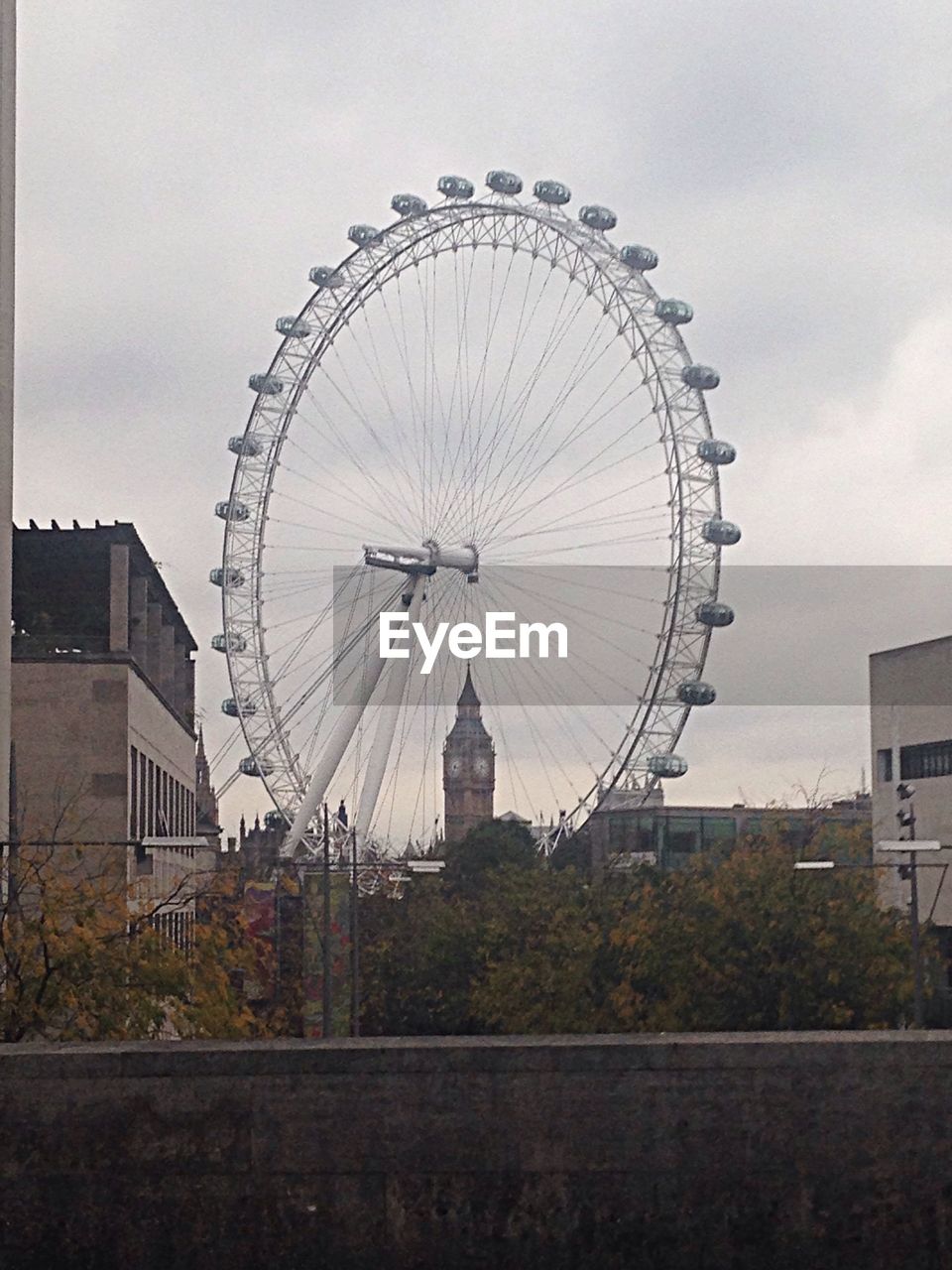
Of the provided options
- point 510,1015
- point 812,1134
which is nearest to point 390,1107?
point 812,1134

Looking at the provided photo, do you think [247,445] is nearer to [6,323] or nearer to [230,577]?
[230,577]

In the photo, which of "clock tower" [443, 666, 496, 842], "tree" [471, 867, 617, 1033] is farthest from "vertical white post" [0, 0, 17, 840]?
"clock tower" [443, 666, 496, 842]

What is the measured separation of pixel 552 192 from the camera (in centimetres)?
4841

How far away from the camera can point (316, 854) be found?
5078 centimetres

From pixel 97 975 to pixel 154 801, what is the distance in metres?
25.9

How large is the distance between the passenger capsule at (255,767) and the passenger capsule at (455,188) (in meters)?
15.7

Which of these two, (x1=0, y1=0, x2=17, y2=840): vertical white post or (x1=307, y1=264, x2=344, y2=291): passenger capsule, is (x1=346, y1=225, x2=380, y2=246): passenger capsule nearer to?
(x1=307, y1=264, x2=344, y2=291): passenger capsule

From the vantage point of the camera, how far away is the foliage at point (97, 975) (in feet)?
72.1

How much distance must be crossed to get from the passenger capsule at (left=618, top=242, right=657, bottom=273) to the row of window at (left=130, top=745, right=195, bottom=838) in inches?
673

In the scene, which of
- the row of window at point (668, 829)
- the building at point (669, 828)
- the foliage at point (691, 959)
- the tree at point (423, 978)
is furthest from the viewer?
the row of window at point (668, 829)

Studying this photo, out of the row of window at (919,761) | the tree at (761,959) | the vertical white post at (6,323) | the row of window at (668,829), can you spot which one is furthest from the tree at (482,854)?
the vertical white post at (6,323)

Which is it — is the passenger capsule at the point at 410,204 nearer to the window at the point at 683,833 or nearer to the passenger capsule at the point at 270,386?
the passenger capsule at the point at 270,386

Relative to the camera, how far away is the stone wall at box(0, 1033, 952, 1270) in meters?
11.2

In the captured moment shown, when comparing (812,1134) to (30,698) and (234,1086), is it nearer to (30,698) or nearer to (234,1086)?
(234,1086)
